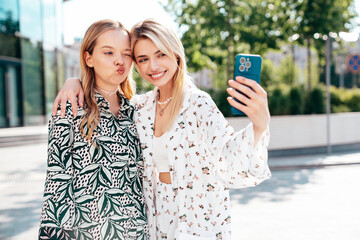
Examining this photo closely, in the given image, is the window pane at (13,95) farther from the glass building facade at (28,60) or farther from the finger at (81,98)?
the finger at (81,98)

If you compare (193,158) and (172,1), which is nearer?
(193,158)

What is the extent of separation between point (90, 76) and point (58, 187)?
2.39 ft

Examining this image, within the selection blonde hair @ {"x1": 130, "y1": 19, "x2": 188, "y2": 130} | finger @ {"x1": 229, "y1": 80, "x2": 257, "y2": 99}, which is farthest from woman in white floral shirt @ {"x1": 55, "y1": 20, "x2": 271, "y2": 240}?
finger @ {"x1": 229, "y1": 80, "x2": 257, "y2": 99}

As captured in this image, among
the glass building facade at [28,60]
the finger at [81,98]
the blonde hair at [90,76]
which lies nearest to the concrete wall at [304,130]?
the blonde hair at [90,76]

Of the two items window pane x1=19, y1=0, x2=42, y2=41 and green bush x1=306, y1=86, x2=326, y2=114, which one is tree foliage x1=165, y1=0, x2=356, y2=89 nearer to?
green bush x1=306, y1=86, x2=326, y2=114

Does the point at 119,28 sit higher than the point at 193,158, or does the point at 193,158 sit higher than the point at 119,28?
the point at 119,28

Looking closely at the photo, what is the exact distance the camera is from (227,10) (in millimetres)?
11859

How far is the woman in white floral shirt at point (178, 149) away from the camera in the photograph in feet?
6.21

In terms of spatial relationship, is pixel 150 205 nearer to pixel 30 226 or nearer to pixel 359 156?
pixel 30 226

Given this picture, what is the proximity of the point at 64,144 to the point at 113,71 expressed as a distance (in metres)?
0.52

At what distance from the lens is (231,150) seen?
1.60 metres

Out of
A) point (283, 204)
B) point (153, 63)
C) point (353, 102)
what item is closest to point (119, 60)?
point (153, 63)

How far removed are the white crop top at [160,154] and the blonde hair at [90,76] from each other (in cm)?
37

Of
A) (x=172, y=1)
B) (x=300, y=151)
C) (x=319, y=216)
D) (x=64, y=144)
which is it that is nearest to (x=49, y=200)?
(x=64, y=144)
